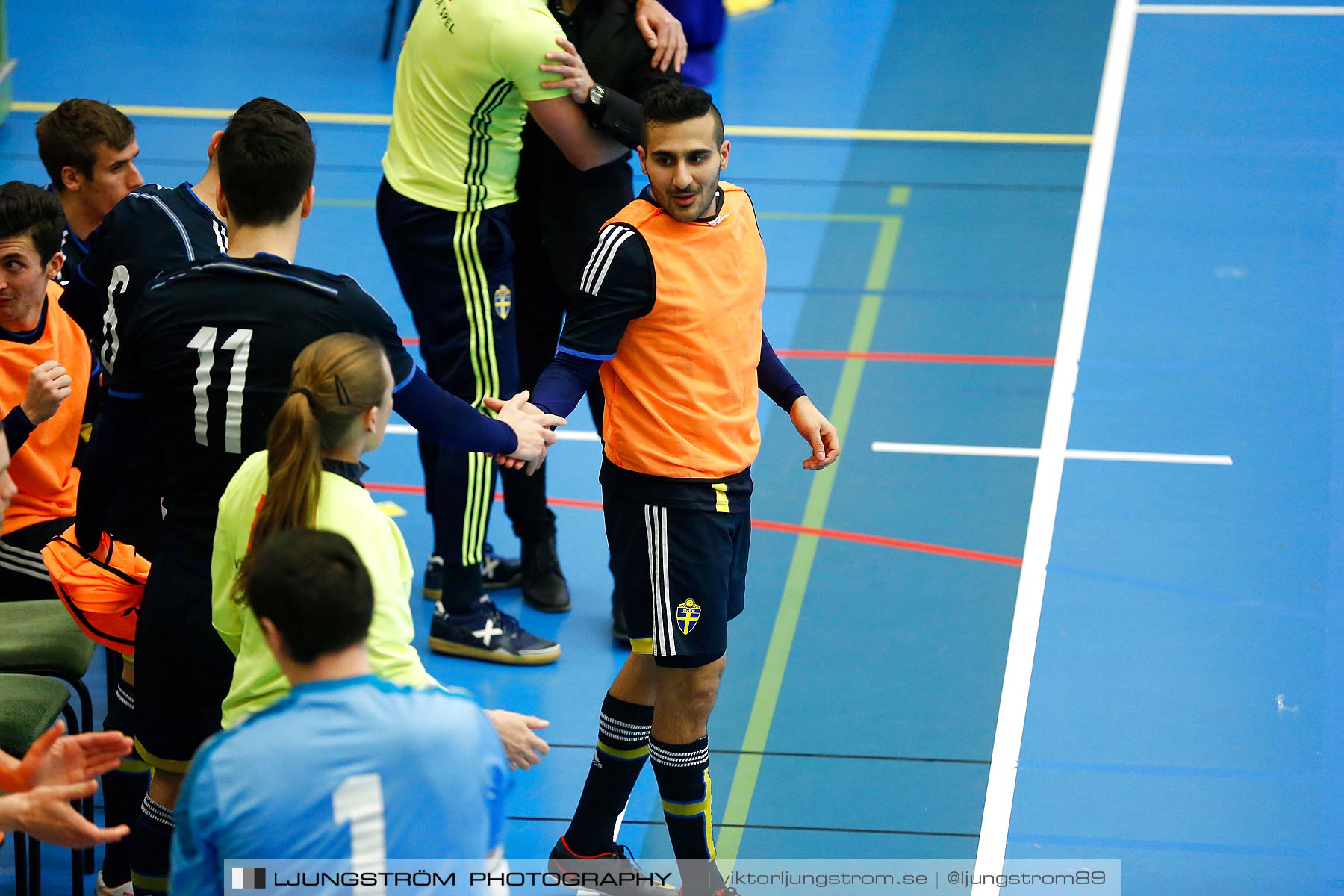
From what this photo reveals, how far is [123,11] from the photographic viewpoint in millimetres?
11820

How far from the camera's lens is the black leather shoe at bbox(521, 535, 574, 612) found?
5.75 metres

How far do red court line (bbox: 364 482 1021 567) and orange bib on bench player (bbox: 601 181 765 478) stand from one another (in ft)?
7.30

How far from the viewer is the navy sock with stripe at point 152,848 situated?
11.9 feet

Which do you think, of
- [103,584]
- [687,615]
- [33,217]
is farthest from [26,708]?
[687,615]

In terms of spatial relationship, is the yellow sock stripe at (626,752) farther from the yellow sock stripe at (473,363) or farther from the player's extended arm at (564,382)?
the yellow sock stripe at (473,363)

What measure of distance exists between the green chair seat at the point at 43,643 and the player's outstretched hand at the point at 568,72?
2224 millimetres

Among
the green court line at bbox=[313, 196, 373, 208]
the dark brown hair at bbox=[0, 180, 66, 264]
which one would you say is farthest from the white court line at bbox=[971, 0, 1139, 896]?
the green court line at bbox=[313, 196, 373, 208]

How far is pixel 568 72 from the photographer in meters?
4.89

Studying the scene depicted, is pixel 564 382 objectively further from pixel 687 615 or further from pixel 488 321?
pixel 488 321

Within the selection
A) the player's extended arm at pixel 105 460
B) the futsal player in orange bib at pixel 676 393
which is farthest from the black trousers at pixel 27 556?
the futsal player in orange bib at pixel 676 393

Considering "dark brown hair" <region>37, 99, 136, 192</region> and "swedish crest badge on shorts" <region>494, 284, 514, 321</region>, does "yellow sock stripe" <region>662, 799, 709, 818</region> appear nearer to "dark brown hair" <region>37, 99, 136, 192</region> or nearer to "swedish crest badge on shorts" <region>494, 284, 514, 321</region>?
"swedish crest badge on shorts" <region>494, 284, 514, 321</region>

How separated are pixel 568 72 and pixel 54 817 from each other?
2979 millimetres

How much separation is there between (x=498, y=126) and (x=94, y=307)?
1489mm

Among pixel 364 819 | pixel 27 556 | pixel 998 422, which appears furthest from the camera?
pixel 998 422
